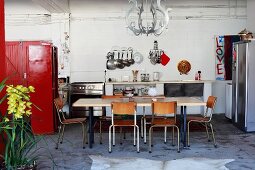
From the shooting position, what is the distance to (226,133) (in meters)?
7.32

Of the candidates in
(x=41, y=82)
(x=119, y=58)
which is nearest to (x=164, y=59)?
(x=119, y=58)

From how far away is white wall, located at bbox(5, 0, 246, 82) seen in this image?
10.1 metres

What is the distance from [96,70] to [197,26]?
3.15 meters

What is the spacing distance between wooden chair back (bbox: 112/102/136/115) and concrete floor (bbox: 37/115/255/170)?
0.69 metres

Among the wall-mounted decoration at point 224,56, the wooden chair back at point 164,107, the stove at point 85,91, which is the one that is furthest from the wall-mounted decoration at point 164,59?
the wooden chair back at point 164,107

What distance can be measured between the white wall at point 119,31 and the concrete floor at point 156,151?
3.45 metres

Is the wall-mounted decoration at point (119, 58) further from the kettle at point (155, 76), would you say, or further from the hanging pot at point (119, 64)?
the kettle at point (155, 76)

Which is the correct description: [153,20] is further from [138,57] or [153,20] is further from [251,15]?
[251,15]

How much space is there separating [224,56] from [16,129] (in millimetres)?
7515

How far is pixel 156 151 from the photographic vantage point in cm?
579

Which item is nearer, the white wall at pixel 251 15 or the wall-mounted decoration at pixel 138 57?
the white wall at pixel 251 15

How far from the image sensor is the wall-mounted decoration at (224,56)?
33.1 ft

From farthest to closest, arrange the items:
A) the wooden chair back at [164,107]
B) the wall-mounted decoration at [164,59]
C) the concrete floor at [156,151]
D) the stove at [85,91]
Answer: the wall-mounted decoration at [164,59]
the stove at [85,91]
the wooden chair back at [164,107]
the concrete floor at [156,151]

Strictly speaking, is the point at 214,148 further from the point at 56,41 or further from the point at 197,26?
the point at 56,41
